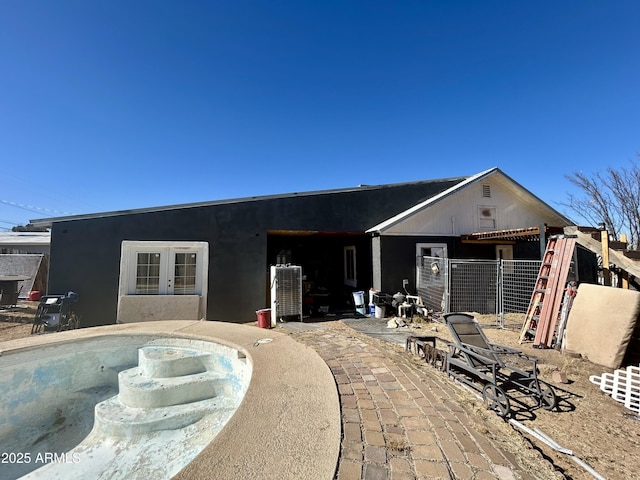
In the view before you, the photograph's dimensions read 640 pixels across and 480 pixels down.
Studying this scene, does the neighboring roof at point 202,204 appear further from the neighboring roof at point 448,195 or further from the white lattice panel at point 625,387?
the white lattice panel at point 625,387

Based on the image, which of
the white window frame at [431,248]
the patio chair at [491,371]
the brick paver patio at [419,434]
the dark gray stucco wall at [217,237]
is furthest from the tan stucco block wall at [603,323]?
the dark gray stucco wall at [217,237]

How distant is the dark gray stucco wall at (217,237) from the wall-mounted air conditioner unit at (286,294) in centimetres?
82

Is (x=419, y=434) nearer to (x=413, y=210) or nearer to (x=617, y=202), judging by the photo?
(x=413, y=210)

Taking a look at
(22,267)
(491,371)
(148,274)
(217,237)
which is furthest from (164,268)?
(22,267)

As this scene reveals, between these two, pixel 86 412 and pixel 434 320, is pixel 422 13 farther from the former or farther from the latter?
pixel 86 412

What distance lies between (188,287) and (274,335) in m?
4.25

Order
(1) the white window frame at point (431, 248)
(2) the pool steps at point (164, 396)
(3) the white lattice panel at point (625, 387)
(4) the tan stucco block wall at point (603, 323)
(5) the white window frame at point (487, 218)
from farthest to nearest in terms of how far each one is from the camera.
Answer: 1. (5) the white window frame at point (487, 218)
2. (1) the white window frame at point (431, 248)
3. (4) the tan stucco block wall at point (603, 323)
4. (2) the pool steps at point (164, 396)
5. (3) the white lattice panel at point (625, 387)

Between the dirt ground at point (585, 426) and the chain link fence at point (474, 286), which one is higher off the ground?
the chain link fence at point (474, 286)

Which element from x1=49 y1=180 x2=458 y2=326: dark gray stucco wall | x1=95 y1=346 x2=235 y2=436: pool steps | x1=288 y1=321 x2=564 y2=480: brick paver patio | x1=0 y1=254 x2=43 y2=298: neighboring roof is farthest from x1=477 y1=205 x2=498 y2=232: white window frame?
x1=0 y1=254 x2=43 y2=298: neighboring roof

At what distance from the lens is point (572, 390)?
436cm

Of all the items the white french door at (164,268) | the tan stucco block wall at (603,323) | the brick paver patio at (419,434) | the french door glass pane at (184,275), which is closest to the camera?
the brick paver patio at (419,434)

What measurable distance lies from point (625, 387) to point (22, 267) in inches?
872

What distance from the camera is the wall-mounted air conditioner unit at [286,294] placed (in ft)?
27.7

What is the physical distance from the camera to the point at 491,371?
13.6ft
